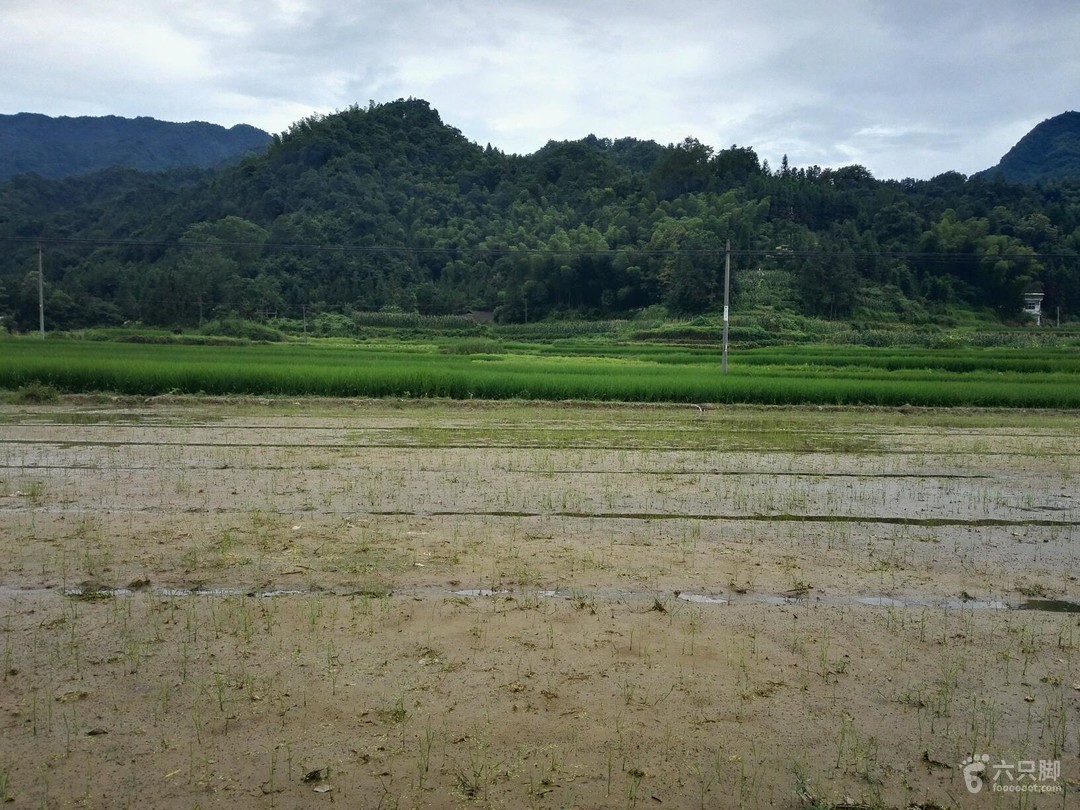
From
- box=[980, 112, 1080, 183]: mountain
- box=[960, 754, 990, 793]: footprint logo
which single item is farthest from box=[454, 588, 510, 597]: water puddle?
box=[980, 112, 1080, 183]: mountain

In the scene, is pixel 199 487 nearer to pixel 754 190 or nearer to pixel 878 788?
pixel 878 788

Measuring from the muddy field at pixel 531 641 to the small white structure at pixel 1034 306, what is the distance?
5816 centimetres

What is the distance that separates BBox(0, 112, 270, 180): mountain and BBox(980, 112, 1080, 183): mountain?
12699 cm

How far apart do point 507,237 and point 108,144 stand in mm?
103986

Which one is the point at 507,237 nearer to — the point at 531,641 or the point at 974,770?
the point at 531,641

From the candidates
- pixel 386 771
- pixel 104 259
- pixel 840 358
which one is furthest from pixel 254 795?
pixel 104 259

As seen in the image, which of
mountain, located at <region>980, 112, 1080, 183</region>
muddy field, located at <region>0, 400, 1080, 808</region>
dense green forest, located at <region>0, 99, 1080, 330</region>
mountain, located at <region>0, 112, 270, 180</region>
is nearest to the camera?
muddy field, located at <region>0, 400, 1080, 808</region>

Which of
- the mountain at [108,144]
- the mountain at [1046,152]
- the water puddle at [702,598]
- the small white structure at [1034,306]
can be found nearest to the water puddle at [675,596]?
the water puddle at [702,598]

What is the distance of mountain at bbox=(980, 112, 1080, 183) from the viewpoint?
131 m

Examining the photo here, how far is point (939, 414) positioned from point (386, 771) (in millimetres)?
19114

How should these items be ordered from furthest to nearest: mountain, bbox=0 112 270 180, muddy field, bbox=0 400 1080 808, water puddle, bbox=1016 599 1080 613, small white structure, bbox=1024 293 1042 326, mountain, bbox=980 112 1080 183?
mountain, bbox=980 112 1080 183, mountain, bbox=0 112 270 180, small white structure, bbox=1024 293 1042 326, water puddle, bbox=1016 599 1080 613, muddy field, bbox=0 400 1080 808

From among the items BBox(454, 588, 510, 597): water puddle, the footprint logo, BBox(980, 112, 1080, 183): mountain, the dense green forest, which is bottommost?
the footprint logo

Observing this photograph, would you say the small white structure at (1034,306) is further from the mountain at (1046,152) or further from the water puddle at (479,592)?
the mountain at (1046,152)

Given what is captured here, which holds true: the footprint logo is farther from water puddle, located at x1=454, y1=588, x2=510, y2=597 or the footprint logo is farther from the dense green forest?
the dense green forest
